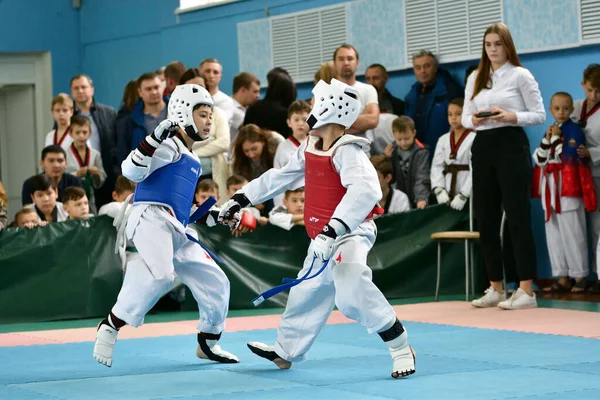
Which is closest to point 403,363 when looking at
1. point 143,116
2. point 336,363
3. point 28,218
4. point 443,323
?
point 336,363

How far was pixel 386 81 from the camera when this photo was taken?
35.4 feet

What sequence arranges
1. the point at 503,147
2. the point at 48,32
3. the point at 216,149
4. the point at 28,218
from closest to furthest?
1. the point at 503,147
2. the point at 28,218
3. the point at 216,149
4. the point at 48,32

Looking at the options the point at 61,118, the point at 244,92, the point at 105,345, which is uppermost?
the point at 244,92

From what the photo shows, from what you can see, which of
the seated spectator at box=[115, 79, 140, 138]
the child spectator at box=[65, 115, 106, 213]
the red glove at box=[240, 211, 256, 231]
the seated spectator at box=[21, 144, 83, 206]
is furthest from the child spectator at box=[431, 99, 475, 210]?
the red glove at box=[240, 211, 256, 231]

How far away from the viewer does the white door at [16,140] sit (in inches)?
601

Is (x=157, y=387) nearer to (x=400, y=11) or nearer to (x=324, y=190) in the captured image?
(x=324, y=190)

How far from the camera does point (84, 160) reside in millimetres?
9648

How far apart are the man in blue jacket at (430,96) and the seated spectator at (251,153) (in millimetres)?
1708

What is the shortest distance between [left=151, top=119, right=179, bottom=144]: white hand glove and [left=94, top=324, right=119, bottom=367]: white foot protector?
1.05m

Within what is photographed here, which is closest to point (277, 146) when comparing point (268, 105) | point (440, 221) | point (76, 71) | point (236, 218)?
point (268, 105)

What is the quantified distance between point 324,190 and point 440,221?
14.3 ft

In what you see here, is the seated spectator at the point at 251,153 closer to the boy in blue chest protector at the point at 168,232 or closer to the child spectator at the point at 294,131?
the child spectator at the point at 294,131

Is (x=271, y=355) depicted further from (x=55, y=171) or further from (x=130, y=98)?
(x=130, y=98)

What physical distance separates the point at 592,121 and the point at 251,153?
9.75 feet
